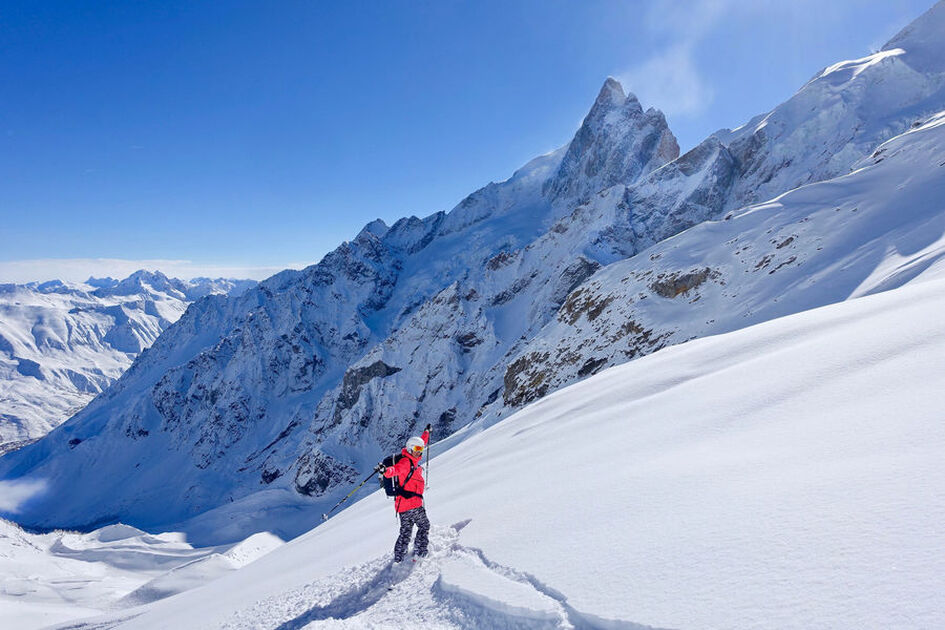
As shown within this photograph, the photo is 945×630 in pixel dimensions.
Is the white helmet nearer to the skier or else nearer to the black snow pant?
the skier

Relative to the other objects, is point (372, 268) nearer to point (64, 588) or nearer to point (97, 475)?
point (97, 475)

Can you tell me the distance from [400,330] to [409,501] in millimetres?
77878

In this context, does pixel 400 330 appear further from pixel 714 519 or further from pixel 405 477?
pixel 714 519

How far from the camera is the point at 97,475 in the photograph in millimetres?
113250

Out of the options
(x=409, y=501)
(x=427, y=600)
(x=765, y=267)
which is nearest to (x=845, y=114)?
(x=765, y=267)

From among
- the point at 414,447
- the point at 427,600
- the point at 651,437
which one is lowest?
the point at 427,600

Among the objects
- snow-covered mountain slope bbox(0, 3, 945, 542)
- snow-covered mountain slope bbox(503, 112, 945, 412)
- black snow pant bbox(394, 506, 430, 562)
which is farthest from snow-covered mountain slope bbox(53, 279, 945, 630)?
snow-covered mountain slope bbox(0, 3, 945, 542)

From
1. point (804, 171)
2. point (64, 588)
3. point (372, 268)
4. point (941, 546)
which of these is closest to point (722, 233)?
point (804, 171)

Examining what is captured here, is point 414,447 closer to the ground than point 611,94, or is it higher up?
closer to the ground

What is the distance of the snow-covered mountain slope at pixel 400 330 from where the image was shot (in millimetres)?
59188

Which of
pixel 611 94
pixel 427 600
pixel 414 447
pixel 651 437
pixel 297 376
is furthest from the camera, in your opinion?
pixel 611 94

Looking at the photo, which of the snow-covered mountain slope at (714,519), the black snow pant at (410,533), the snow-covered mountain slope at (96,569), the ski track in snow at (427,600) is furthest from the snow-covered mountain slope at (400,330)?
the ski track in snow at (427,600)

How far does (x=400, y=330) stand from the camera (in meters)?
83.0

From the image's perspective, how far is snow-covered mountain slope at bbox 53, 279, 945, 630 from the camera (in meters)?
2.55
